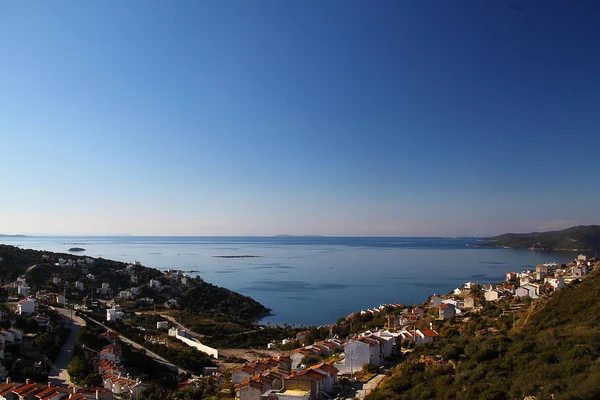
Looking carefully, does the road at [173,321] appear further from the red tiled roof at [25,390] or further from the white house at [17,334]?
the red tiled roof at [25,390]

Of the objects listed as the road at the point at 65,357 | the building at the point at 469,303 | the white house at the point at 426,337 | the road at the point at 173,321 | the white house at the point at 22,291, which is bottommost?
the road at the point at 173,321

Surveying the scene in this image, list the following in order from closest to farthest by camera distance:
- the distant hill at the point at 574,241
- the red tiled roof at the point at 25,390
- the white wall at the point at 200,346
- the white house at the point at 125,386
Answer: the red tiled roof at the point at 25,390
the white house at the point at 125,386
the white wall at the point at 200,346
the distant hill at the point at 574,241

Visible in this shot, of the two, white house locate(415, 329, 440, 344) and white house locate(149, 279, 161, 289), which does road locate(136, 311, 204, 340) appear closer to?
white house locate(149, 279, 161, 289)

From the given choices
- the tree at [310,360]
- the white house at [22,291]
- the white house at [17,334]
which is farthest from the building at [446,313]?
the white house at [22,291]

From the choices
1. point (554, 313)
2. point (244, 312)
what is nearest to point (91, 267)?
point (244, 312)

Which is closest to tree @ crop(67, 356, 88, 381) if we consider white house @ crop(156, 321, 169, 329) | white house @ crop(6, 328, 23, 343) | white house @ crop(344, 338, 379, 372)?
white house @ crop(6, 328, 23, 343)

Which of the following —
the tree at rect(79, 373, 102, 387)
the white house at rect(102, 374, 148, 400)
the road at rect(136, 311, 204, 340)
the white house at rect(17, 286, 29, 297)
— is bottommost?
the road at rect(136, 311, 204, 340)
